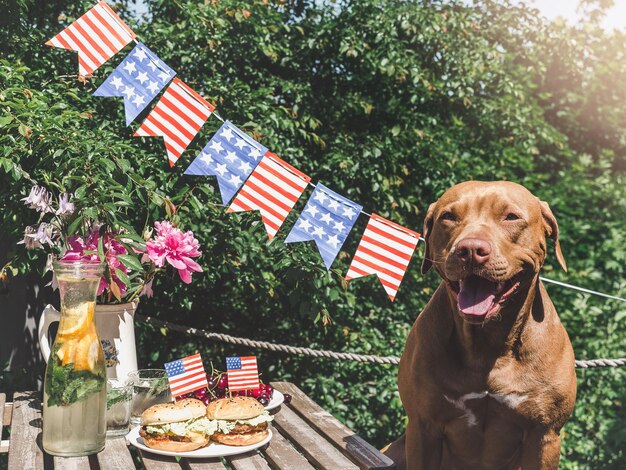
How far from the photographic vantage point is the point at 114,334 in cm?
234

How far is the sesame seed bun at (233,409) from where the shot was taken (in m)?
2.02

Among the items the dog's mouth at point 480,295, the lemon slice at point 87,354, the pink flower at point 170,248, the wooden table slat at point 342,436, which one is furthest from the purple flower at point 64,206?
the dog's mouth at point 480,295

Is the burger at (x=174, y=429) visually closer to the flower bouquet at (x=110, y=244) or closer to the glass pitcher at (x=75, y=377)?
the glass pitcher at (x=75, y=377)

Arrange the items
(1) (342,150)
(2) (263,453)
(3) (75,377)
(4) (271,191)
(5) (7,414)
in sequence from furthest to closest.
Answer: (1) (342,150), (4) (271,191), (5) (7,414), (2) (263,453), (3) (75,377)

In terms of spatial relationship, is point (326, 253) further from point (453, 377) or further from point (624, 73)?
point (624, 73)

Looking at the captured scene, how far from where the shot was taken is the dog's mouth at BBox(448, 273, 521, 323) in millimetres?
1874

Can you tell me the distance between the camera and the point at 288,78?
4.46 meters

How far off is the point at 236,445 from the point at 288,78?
292 cm

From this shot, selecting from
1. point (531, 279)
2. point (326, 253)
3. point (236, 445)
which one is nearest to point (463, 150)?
point (326, 253)

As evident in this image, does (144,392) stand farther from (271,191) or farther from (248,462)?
(271,191)

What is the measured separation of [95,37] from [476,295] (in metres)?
2.04

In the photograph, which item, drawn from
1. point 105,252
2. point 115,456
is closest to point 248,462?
point 115,456

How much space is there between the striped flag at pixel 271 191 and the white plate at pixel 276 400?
0.69 metres

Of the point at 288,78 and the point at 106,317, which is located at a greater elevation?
the point at 288,78
